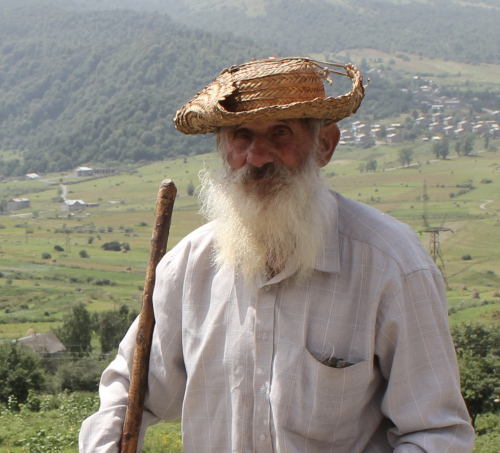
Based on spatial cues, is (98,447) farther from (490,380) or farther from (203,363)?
(490,380)

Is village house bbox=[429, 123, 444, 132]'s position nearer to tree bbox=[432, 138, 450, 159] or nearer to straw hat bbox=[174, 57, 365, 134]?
tree bbox=[432, 138, 450, 159]

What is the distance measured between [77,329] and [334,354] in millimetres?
42593

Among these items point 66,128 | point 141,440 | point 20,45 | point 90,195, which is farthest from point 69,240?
point 20,45

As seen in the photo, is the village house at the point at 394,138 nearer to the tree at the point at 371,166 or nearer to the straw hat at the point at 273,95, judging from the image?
the tree at the point at 371,166

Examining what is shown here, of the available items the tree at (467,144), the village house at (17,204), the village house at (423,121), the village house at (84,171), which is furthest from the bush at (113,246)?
the village house at (423,121)

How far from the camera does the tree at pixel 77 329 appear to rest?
4134 cm

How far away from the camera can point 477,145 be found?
110 metres

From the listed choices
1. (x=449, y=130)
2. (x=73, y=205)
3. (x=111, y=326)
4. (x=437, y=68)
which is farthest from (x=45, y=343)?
(x=437, y=68)

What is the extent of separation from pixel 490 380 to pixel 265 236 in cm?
1733

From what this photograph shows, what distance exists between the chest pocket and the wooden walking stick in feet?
1.71

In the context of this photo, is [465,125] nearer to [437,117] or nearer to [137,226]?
[437,117]

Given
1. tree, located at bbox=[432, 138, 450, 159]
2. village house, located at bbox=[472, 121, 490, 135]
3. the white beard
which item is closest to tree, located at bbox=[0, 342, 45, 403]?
the white beard

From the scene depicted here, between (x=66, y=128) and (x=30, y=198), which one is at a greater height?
(x=66, y=128)

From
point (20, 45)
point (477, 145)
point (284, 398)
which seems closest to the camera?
point (284, 398)
